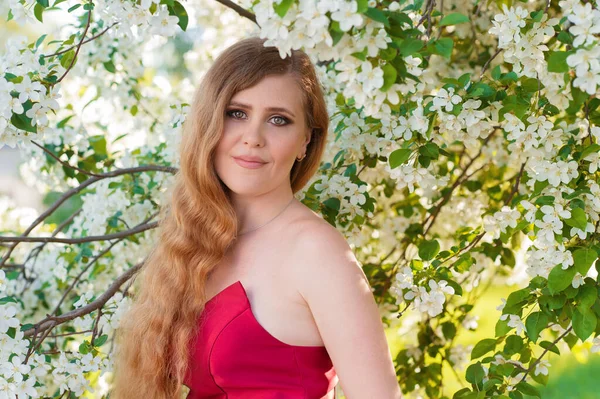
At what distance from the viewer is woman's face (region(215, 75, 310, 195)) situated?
6.31 feet

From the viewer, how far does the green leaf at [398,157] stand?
1.87 meters

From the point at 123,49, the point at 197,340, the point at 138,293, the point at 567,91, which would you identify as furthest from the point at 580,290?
the point at 123,49

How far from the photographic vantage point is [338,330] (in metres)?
1.81

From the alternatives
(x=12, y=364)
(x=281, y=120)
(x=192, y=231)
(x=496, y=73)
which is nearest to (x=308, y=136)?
(x=281, y=120)

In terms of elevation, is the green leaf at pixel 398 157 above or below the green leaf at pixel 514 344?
above

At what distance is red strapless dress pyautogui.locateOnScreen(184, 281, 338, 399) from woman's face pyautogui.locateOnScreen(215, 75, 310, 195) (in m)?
0.28

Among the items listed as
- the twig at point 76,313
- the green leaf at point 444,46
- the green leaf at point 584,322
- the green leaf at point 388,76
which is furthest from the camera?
the twig at point 76,313

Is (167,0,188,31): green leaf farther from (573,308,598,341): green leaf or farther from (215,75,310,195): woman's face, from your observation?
(573,308,598,341): green leaf

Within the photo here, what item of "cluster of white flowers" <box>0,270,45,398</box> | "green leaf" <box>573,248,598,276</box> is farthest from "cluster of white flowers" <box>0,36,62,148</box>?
"green leaf" <box>573,248,598,276</box>

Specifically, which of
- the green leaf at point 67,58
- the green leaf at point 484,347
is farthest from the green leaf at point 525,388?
the green leaf at point 67,58

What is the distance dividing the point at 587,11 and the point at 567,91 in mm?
357

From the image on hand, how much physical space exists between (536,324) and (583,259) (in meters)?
0.20

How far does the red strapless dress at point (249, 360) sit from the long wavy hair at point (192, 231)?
0.31 ft

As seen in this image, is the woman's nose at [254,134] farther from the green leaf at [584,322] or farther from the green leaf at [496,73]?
the green leaf at [584,322]
